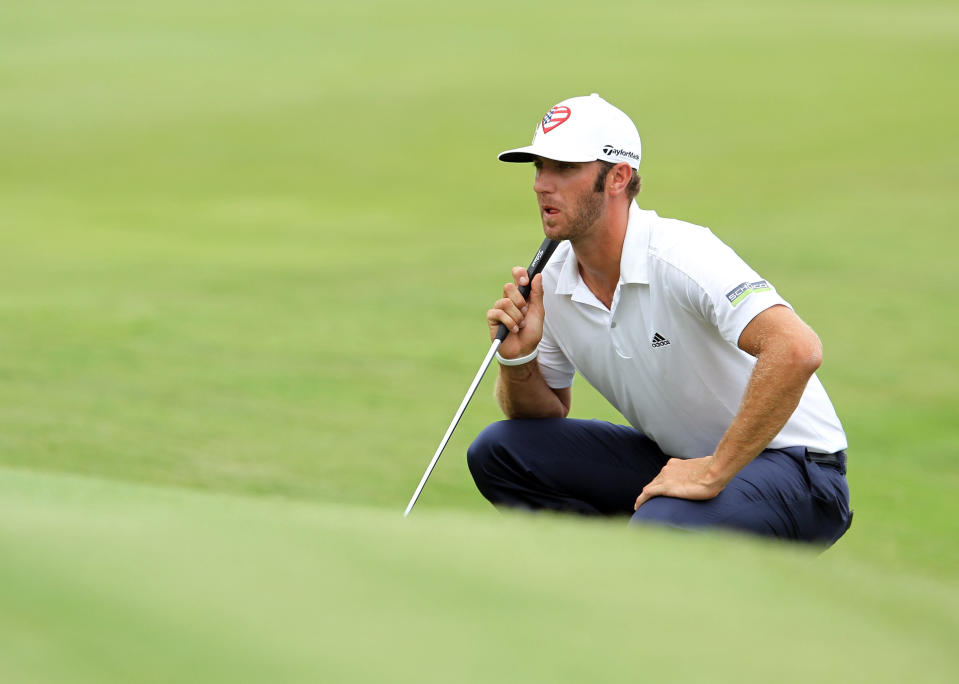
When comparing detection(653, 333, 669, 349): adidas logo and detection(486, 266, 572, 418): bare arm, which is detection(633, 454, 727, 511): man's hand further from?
detection(486, 266, 572, 418): bare arm

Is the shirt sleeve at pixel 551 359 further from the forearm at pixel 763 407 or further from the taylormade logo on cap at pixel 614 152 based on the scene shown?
the forearm at pixel 763 407

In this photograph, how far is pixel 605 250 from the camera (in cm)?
297

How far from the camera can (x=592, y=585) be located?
1.08 meters

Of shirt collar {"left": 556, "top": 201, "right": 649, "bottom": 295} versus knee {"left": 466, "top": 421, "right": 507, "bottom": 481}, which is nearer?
shirt collar {"left": 556, "top": 201, "right": 649, "bottom": 295}

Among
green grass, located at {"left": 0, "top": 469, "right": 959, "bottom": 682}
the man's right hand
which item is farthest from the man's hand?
green grass, located at {"left": 0, "top": 469, "right": 959, "bottom": 682}

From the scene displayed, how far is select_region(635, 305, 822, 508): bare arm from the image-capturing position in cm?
254

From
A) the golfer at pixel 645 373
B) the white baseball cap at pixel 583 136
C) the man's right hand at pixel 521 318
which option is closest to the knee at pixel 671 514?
the golfer at pixel 645 373

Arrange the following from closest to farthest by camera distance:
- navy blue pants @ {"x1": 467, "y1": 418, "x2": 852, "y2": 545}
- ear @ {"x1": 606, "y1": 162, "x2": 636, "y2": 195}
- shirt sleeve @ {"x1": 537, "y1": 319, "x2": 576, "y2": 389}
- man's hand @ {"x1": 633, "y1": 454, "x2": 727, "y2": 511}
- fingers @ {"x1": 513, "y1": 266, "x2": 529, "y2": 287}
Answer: man's hand @ {"x1": 633, "y1": 454, "x2": 727, "y2": 511}, navy blue pants @ {"x1": 467, "y1": 418, "x2": 852, "y2": 545}, ear @ {"x1": 606, "y1": 162, "x2": 636, "y2": 195}, fingers @ {"x1": 513, "y1": 266, "x2": 529, "y2": 287}, shirt sleeve @ {"x1": 537, "y1": 319, "x2": 576, "y2": 389}

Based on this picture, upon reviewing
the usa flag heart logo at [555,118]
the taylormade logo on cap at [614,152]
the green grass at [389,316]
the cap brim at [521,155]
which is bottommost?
the green grass at [389,316]

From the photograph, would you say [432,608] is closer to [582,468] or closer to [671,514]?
[671,514]

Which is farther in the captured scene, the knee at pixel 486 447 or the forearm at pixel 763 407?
the knee at pixel 486 447

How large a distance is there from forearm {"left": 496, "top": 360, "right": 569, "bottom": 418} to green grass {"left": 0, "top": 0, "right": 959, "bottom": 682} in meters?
0.67

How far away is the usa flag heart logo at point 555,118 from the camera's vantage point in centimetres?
294

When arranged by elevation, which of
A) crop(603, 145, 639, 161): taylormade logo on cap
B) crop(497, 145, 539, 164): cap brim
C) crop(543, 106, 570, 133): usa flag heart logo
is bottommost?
crop(497, 145, 539, 164): cap brim
